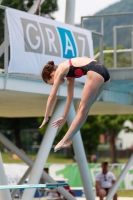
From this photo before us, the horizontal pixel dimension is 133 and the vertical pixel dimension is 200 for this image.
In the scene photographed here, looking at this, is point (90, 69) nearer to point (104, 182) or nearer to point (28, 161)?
point (28, 161)

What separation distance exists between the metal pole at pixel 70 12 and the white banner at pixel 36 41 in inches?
74.4

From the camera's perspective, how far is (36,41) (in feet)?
52.4

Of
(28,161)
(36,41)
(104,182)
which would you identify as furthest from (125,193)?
(36,41)

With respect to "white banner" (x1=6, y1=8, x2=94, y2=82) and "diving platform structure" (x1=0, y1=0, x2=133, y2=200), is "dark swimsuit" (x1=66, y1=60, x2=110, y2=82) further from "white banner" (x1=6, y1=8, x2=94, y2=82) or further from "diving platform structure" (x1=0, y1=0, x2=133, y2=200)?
"white banner" (x1=6, y1=8, x2=94, y2=82)

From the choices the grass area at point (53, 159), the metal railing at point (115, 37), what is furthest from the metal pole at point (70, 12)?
the grass area at point (53, 159)

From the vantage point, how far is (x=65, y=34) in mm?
17016

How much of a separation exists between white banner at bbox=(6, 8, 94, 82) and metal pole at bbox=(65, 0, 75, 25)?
1889mm

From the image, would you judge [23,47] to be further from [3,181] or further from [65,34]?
[3,181]

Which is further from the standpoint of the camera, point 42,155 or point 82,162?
point 82,162

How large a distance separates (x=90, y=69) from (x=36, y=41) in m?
5.76

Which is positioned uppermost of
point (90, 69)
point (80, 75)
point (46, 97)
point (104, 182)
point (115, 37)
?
point (115, 37)

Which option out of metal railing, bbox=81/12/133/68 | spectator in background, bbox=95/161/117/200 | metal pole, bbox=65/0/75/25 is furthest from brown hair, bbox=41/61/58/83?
spectator in background, bbox=95/161/117/200

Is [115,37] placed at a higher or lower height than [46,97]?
higher

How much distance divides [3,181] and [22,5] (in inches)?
1304
